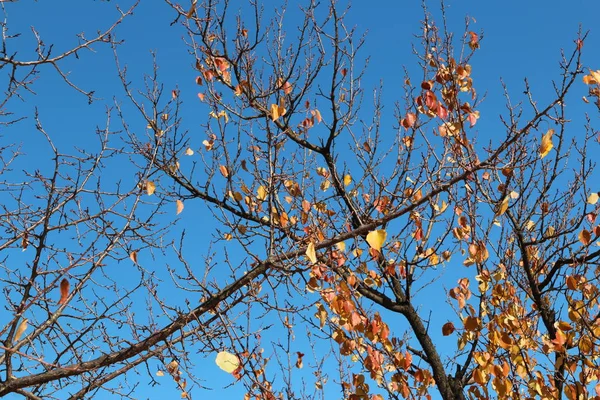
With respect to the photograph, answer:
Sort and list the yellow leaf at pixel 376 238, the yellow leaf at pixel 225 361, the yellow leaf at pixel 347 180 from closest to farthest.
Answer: the yellow leaf at pixel 225 361 → the yellow leaf at pixel 376 238 → the yellow leaf at pixel 347 180

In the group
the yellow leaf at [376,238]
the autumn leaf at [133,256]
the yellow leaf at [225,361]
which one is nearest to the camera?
the yellow leaf at [225,361]

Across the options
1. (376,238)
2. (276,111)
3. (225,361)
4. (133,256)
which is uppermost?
(276,111)

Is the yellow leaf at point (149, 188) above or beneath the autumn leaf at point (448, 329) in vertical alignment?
above

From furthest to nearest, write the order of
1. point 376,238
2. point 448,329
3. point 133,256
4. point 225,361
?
point 448,329 → point 133,256 → point 376,238 → point 225,361

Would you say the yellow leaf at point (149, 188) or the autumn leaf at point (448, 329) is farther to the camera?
the autumn leaf at point (448, 329)

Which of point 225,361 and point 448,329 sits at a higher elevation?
point 448,329

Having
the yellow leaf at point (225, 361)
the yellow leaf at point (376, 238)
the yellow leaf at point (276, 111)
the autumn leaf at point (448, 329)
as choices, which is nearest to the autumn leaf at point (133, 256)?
the yellow leaf at point (276, 111)

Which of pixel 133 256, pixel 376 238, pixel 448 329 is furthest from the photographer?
pixel 448 329

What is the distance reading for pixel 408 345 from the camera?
15.8 ft

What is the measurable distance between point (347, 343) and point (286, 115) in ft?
6.36

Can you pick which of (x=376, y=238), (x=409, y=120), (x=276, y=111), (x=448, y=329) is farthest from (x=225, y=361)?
(x=409, y=120)

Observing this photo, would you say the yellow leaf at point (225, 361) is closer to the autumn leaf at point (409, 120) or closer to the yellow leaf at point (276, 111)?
the yellow leaf at point (276, 111)

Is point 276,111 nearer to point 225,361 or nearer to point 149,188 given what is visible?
point 149,188

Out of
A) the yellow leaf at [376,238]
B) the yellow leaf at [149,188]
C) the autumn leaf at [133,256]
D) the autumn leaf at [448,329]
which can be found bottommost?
the yellow leaf at [376,238]
